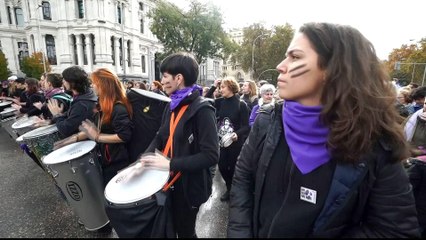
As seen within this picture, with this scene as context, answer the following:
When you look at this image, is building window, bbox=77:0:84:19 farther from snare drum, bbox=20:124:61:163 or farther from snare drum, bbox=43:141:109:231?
snare drum, bbox=43:141:109:231

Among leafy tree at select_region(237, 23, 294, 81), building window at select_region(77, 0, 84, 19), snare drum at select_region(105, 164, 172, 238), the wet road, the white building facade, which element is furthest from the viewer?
building window at select_region(77, 0, 84, 19)

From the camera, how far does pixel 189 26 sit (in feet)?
96.0

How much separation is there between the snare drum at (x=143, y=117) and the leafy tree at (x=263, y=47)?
3717 cm

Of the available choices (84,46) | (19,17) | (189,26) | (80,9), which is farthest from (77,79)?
(19,17)

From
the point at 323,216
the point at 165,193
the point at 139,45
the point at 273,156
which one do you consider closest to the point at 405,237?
the point at 323,216

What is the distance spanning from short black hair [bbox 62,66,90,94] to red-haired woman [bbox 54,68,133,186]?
0.45 m

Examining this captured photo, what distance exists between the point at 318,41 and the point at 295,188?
73 cm

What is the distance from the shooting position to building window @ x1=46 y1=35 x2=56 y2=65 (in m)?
41.4

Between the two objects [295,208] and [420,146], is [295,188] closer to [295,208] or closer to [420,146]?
[295,208]

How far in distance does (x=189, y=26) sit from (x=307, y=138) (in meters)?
30.4

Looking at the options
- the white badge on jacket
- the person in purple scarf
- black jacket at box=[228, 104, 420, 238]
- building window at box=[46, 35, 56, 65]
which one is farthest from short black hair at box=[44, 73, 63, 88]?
building window at box=[46, 35, 56, 65]

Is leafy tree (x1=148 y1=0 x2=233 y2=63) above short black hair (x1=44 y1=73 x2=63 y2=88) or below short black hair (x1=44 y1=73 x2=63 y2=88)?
above

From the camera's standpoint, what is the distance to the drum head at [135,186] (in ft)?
5.80

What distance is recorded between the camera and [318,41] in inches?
46.5
